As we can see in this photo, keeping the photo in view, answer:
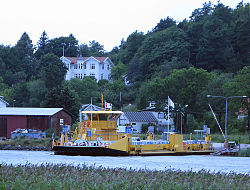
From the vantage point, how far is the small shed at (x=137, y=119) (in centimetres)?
8894

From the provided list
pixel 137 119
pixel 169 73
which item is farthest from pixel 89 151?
pixel 169 73

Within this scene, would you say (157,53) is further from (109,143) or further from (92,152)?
(92,152)

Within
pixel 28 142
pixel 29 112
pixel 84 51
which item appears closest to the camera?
pixel 28 142

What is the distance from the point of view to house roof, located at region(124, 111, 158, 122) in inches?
3516

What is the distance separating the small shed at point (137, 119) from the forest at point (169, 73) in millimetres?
3660

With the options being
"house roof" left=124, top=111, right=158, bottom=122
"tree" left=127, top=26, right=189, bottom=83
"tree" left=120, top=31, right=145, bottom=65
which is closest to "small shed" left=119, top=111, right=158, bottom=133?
"house roof" left=124, top=111, right=158, bottom=122

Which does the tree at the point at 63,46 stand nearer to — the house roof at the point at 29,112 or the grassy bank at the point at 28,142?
the house roof at the point at 29,112

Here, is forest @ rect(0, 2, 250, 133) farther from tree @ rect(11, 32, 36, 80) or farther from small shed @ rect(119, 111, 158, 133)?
small shed @ rect(119, 111, 158, 133)

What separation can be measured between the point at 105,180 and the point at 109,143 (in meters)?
26.0

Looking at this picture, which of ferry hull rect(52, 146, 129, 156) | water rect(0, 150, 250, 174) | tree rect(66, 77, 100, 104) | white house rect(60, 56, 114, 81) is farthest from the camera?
white house rect(60, 56, 114, 81)

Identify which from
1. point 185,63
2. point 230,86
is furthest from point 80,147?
point 185,63

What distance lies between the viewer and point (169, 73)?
347ft

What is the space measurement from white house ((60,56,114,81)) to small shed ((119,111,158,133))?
48.9 metres

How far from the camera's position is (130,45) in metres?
143
